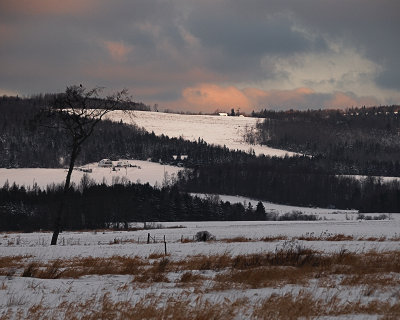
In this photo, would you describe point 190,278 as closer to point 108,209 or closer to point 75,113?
point 75,113

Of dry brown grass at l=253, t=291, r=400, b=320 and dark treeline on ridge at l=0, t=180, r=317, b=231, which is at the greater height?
dry brown grass at l=253, t=291, r=400, b=320

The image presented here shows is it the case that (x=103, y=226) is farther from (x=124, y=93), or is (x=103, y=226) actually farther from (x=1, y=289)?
(x=1, y=289)

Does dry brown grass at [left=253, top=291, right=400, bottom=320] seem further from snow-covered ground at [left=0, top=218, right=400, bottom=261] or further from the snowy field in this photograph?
snow-covered ground at [left=0, top=218, right=400, bottom=261]

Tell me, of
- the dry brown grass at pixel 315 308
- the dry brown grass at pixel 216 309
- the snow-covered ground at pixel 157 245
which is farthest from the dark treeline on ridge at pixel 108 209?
the dry brown grass at pixel 315 308

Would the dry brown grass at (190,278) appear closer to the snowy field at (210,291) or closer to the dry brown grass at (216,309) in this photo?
the snowy field at (210,291)

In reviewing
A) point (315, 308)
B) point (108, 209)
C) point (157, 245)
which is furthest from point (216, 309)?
point (108, 209)

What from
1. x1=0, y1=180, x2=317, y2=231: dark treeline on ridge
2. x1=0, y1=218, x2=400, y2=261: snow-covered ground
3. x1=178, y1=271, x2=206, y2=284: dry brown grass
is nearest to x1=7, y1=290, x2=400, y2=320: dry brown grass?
x1=178, y1=271, x2=206, y2=284: dry brown grass

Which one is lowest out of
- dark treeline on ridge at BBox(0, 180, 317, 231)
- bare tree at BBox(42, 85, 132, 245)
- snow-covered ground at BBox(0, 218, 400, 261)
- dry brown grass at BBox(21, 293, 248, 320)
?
dark treeline on ridge at BBox(0, 180, 317, 231)

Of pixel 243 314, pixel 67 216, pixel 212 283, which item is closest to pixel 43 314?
pixel 243 314

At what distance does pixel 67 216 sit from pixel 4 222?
1392cm

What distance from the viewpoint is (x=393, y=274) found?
15391 millimetres

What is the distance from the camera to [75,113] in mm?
36125

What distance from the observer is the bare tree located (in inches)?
1407

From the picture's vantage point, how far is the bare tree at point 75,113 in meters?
35.8
